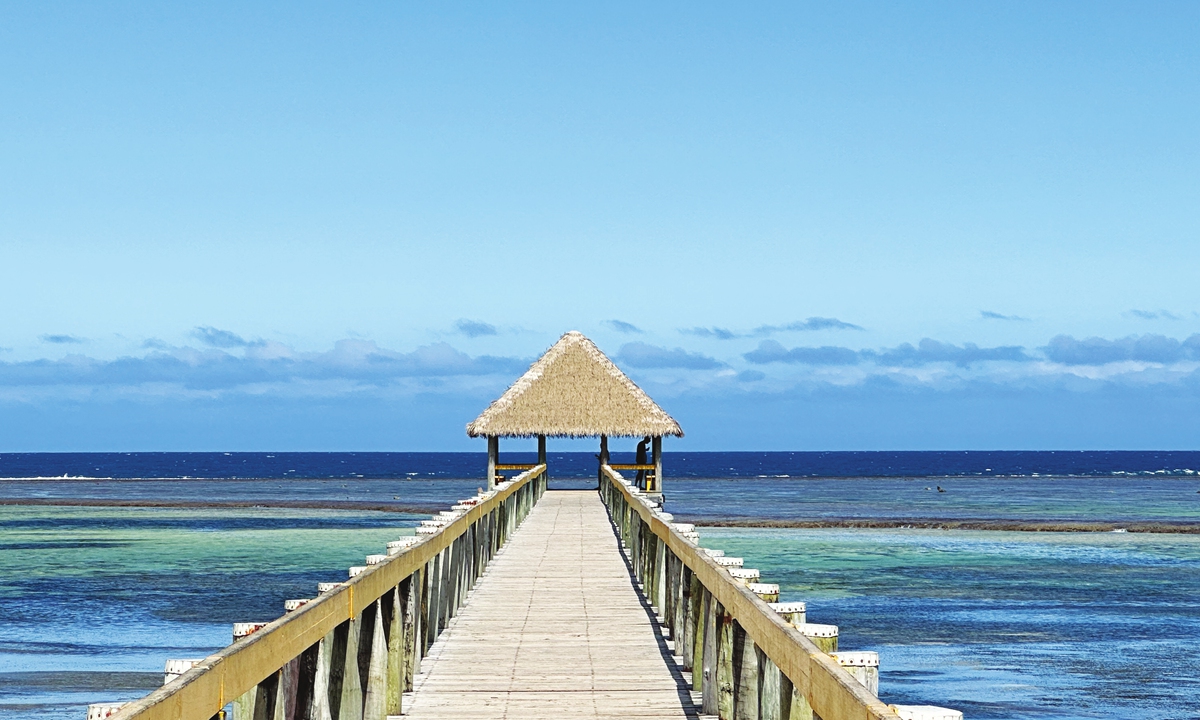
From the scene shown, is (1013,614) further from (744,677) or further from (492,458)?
(744,677)

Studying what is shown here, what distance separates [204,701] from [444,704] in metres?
3.80

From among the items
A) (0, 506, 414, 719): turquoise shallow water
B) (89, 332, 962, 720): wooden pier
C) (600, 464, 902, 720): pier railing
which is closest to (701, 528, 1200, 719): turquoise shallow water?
(89, 332, 962, 720): wooden pier

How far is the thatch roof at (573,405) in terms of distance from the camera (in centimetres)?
3172

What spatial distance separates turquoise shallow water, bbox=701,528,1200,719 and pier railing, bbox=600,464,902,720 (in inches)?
207

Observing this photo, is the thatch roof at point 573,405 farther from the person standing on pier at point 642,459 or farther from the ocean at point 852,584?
the ocean at point 852,584

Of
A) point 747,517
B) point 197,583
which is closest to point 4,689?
point 197,583

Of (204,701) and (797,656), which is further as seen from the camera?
(797,656)

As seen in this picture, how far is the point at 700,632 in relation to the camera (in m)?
8.30

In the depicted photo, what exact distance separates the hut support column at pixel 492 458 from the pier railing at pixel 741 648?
18.1 metres

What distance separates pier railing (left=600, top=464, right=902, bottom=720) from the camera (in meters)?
4.34

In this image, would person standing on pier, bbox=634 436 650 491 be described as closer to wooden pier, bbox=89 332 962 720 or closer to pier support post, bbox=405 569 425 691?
wooden pier, bbox=89 332 962 720

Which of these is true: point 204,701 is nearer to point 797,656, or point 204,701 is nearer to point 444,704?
point 797,656

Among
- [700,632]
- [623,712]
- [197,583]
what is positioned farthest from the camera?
[197,583]

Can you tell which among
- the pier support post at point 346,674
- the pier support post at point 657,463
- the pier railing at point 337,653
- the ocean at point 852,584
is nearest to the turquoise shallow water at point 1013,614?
the ocean at point 852,584
